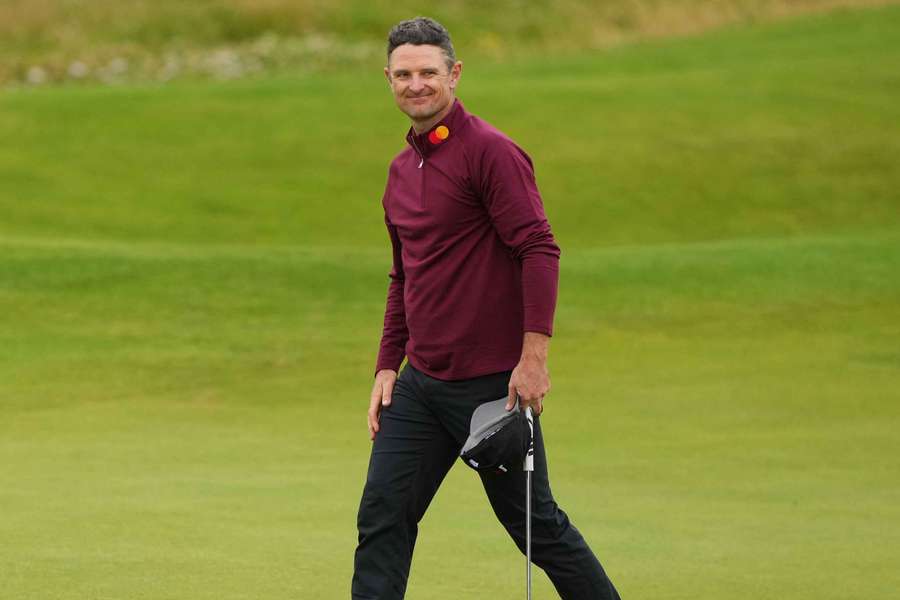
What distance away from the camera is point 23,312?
13.6 metres

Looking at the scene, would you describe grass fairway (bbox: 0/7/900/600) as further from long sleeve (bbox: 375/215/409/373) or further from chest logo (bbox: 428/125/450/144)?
chest logo (bbox: 428/125/450/144)

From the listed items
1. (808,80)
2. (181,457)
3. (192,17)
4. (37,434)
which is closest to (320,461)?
(181,457)

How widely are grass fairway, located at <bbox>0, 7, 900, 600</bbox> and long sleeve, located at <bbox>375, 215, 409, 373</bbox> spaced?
102 centimetres

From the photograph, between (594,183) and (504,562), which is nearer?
(504,562)

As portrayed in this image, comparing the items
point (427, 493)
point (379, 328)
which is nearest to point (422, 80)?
point (427, 493)

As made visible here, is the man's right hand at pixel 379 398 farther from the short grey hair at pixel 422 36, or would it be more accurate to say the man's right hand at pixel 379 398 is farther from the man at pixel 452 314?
the short grey hair at pixel 422 36

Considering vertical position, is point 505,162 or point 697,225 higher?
point 505,162

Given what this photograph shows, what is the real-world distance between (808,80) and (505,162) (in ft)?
64.8

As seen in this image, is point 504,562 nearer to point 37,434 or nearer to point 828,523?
point 828,523

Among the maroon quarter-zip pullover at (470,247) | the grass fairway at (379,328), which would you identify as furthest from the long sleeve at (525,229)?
the grass fairway at (379,328)

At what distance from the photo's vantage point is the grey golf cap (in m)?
4.63

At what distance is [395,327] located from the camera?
5.15 meters

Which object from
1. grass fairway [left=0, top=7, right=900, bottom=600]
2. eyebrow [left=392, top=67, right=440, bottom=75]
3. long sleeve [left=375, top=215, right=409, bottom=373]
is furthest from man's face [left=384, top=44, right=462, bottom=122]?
grass fairway [left=0, top=7, right=900, bottom=600]

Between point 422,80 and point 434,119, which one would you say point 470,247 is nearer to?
point 434,119
